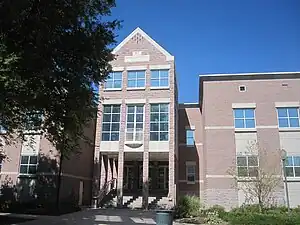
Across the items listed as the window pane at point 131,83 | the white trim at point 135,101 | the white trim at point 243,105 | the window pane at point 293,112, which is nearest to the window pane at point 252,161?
the white trim at point 243,105

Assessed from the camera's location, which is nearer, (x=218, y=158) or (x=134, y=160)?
(x=218, y=158)

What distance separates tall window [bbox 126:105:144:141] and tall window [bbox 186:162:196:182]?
25.9 ft

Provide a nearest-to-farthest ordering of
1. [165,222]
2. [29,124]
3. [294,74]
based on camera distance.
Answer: [165,222], [29,124], [294,74]

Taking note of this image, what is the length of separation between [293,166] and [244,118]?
5.75 meters

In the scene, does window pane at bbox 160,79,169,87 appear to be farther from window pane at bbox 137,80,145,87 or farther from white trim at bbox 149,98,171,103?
window pane at bbox 137,80,145,87

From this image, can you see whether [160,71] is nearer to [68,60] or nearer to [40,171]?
[40,171]

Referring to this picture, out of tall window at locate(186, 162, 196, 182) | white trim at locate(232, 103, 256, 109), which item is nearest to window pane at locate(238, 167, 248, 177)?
white trim at locate(232, 103, 256, 109)

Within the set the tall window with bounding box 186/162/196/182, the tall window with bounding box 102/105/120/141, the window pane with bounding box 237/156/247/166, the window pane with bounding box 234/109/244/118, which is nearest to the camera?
the window pane with bounding box 237/156/247/166

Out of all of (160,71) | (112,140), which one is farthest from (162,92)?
(112,140)

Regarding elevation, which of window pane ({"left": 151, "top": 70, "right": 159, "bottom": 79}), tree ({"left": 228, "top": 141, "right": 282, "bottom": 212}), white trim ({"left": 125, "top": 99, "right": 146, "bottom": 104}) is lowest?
tree ({"left": 228, "top": 141, "right": 282, "bottom": 212})

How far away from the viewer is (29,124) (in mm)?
18203

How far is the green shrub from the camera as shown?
22.1 m

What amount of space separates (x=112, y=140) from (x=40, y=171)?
6.85 m

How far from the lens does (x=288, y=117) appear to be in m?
28.7
